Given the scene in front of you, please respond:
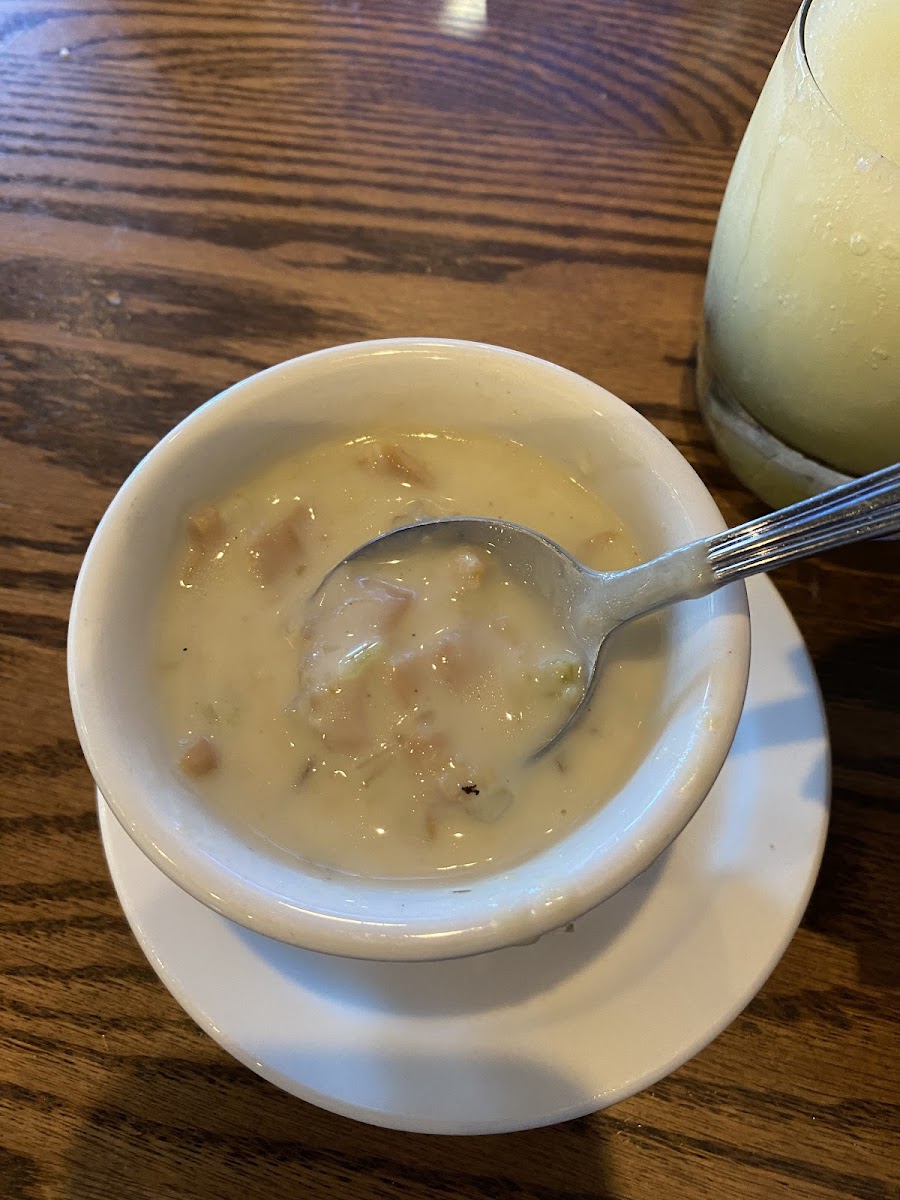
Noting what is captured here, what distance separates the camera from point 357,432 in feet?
4.09

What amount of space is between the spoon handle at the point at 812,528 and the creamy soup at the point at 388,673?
0.62 feet

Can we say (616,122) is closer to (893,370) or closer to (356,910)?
(893,370)

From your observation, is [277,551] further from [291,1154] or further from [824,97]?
[824,97]

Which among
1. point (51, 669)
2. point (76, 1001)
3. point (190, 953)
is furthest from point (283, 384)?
point (76, 1001)

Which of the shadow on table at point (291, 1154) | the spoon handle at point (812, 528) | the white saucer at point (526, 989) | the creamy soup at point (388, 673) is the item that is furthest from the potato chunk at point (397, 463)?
the shadow on table at point (291, 1154)

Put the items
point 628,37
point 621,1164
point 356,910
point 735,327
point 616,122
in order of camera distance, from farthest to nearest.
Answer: point 628,37
point 616,122
point 735,327
point 621,1164
point 356,910

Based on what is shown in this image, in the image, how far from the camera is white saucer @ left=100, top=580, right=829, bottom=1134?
1006 millimetres

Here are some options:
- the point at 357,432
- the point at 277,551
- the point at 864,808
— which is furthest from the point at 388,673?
the point at 864,808

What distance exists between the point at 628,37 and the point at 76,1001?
2206 mm

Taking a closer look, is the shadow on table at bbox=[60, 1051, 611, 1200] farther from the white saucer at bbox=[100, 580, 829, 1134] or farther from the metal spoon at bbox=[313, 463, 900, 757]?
the metal spoon at bbox=[313, 463, 900, 757]

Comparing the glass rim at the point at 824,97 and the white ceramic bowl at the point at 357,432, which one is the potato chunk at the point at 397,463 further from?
the glass rim at the point at 824,97

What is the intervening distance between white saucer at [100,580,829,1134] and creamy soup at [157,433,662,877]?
200 millimetres

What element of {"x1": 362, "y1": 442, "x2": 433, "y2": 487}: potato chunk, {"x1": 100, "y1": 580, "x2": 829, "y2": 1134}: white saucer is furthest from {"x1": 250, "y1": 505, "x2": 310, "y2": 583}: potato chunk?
{"x1": 100, "y1": 580, "x2": 829, "y2": 1134}: white saucer

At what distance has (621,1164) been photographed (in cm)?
104
